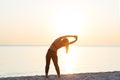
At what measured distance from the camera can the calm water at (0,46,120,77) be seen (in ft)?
10.1

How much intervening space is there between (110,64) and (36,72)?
937 millimetres

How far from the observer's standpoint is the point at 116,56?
12.0 feet

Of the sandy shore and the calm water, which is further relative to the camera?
the calm water

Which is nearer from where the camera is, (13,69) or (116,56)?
(13,69)

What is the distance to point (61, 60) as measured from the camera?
3318mm

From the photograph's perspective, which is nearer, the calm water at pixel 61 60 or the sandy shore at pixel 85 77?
the sandy shore at pixel 85 77

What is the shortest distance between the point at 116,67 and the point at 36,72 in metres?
0.97

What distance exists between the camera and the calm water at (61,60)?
3.06m

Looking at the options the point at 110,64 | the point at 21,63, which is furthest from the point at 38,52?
the point at 110,64

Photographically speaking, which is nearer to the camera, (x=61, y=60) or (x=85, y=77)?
(x=85, y=77)

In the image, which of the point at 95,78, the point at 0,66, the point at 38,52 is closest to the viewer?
the point at 95,78

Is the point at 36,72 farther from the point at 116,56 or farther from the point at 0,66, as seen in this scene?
the point at 116,56

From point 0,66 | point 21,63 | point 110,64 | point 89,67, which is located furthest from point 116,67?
point 0,66

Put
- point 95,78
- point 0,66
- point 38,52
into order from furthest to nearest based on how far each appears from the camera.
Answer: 1. point 38,52
2. point 0,66
3. point 95,78
